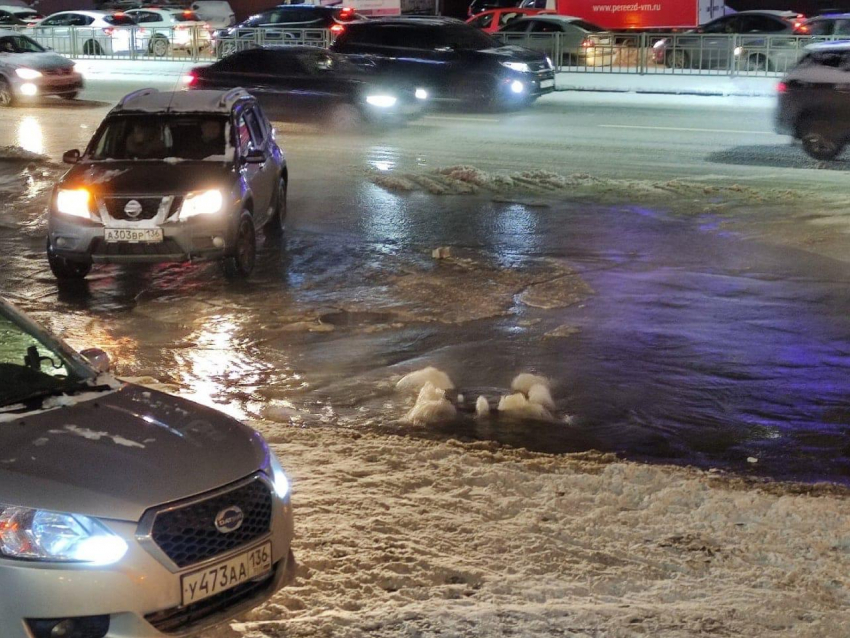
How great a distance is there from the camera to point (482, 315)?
383 inches

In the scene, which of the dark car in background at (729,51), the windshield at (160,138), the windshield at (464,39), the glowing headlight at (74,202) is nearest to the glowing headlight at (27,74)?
the windshield at (464,39)

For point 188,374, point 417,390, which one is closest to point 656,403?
point 417,390

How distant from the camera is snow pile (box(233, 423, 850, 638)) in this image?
183 inches

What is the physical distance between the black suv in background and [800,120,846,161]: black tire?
7.43 meters

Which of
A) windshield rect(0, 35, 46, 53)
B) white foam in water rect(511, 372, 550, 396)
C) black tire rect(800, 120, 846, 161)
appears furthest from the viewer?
windshield rect(0, 35, 46, 53)

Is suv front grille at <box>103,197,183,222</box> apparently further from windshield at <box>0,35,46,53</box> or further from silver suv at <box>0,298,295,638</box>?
windshield at <box>0,35,46,53</box>

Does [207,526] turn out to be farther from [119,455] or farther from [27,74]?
[27,74]

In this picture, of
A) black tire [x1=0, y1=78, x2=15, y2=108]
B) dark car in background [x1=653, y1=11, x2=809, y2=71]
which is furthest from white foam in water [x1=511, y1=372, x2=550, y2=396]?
black tire [x1=0, y1=78, x2=15, y2=108]

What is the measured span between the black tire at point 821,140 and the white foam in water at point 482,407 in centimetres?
1134

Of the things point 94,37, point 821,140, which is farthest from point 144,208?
point 94,37

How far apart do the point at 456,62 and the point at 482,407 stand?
17.0 metres

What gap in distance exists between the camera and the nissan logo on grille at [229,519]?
4.13 meters

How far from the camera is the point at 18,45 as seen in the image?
27.1 meters

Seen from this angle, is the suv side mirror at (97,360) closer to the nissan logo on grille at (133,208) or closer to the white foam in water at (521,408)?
the white foam in water at (521,408)
